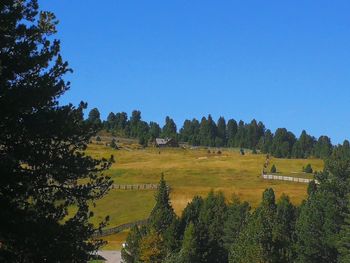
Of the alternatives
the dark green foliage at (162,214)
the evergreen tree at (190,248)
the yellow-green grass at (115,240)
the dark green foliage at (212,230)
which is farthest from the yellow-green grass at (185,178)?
the evergreen tree at (190,248)

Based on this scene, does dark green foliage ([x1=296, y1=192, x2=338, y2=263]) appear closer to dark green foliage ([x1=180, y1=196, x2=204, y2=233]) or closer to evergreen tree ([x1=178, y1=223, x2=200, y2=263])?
dark green foliage ([x1=180, y1=196, x2=204, y2=233])

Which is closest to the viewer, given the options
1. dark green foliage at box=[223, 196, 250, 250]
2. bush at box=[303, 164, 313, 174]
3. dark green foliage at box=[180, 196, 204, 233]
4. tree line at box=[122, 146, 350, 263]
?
tree line at box=[122, 146, 350, 263]

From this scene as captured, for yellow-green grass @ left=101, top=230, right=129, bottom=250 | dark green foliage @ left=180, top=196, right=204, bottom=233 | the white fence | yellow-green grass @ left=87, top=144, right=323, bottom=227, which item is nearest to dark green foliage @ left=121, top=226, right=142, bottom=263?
dark green foliage @ left=180, top=196, right=204, bottom=233

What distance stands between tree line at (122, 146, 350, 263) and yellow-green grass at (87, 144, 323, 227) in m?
35.4

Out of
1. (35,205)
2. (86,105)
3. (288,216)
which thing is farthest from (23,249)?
(288,216)

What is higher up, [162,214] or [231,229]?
[162,214]

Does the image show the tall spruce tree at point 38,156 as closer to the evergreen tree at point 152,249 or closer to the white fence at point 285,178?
the evergreen tree at point 152,249

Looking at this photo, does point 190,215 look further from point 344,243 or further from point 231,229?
point 344,243

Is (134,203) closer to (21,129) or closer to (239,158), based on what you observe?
(239,158)

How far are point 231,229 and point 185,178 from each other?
8208 cm

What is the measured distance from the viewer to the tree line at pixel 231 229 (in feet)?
187

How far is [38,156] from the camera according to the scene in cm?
1731

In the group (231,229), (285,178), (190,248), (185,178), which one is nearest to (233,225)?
(231,229)

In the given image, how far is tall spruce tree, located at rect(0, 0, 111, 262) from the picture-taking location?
55.4ft
